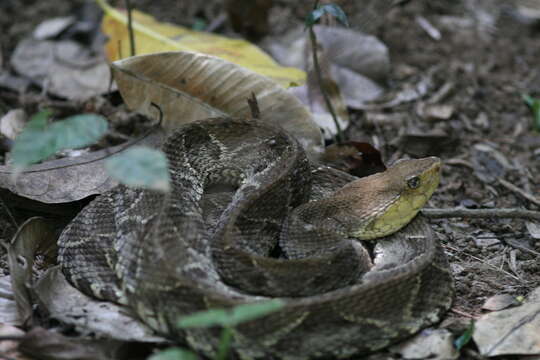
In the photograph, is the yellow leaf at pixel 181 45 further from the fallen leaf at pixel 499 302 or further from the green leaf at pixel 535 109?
the fallen leaf at pixel 499 302

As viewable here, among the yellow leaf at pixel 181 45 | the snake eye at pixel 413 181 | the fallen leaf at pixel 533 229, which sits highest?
the yellow leaf at pixel 181 45

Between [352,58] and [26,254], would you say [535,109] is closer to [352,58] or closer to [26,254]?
[352,58]

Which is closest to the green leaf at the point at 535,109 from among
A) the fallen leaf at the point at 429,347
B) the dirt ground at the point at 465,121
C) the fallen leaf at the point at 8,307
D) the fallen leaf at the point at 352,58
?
the dirt ground at the point at 465,121

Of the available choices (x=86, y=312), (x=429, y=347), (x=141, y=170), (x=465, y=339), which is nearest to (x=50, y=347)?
(x=86, y=312)

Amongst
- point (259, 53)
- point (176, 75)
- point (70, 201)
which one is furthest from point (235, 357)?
point (259, 53)

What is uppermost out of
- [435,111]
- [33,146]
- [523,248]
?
[33,146]

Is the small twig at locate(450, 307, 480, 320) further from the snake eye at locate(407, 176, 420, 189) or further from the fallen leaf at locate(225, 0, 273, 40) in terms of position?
the fallen leaf at locate(225, 0, 273, 40)

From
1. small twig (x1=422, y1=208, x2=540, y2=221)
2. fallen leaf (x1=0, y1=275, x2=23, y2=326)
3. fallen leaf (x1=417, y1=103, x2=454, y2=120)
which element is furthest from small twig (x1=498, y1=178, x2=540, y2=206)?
fallen leaf (x1=0, y1=275, x2=23, y2=326)
